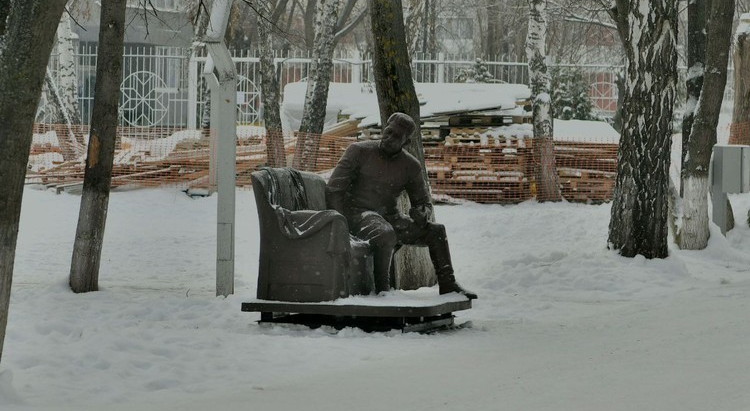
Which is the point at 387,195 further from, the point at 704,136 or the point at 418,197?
the point at 704,136

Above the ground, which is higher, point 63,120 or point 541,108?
point 541,108

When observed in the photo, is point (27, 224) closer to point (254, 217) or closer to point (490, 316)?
point (254, 217)

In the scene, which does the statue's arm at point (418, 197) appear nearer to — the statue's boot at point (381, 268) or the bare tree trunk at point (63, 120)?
the statue's boot at point (381, 268)

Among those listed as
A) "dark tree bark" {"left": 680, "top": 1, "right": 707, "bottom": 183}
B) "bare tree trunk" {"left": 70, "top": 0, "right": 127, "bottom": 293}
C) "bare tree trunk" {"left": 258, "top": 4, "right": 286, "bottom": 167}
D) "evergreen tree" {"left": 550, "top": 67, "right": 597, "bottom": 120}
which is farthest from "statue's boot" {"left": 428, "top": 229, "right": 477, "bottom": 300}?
"evergreen tree" {"left": 550, "top": 67, "right": 597, "bottom": 120}

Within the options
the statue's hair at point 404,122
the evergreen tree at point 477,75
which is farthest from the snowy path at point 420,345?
the evergreen tree at point 477,75

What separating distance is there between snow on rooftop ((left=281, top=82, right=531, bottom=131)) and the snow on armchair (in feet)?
49.5

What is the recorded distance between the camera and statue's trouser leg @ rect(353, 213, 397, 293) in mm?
10930

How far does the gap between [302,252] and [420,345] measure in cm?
131

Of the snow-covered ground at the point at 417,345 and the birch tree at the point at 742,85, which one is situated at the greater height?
the birch tree at the point at 742,85

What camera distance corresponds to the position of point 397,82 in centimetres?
1372

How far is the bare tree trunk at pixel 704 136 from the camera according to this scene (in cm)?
1722

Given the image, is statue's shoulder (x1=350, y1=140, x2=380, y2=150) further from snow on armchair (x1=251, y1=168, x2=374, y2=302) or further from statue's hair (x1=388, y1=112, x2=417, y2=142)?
snow on armchair (x1=251, y1=168, x2=374, y2=302)

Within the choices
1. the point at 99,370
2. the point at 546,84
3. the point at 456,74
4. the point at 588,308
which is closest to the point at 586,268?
the point at 588,308

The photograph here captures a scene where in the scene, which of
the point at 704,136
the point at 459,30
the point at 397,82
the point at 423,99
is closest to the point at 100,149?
the point at 397,82
